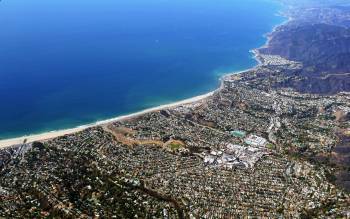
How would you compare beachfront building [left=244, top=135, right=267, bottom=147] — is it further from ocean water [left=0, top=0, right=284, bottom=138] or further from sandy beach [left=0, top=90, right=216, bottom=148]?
ocean water [left=0, top=0, right=284, bottom=138]

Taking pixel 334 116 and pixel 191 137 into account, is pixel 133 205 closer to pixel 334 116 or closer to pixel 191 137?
pixel 191 137

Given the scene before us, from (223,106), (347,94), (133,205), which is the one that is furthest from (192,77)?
(133,205)

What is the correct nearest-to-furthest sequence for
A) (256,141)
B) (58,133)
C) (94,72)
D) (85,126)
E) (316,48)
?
(256,141) → (58,133) → (85,126) → (94,72) → (316,48)

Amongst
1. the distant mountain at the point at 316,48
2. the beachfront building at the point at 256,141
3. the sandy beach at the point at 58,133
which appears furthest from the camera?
the distant mountain at the point at 316,48

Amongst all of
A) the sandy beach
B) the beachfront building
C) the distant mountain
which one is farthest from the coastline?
the distant mountain

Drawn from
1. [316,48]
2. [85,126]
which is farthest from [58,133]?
[316,48]

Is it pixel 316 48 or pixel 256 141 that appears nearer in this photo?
pixel 256 141

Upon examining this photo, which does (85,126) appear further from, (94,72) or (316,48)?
(316,48)

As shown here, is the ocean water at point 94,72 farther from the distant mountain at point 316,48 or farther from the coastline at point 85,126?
the distant mountain at point 316,48

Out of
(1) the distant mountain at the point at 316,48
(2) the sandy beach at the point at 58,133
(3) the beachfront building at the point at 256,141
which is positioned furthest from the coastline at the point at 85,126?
(1) the distant mountain at the point at 316,48
